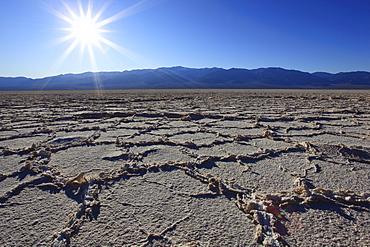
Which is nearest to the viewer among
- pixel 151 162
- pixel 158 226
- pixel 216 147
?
pixel 158 226

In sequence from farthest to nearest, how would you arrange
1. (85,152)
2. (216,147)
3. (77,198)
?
(216,147), (85,152), (77,198)

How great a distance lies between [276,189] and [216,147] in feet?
2.84

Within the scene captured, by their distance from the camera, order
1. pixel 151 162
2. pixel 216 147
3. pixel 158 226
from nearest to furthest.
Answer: pixel 158 226 < pixel 151 162 < pixel 216 147

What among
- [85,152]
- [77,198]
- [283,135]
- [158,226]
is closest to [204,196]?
[158,226]

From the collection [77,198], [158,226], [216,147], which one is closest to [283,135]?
[216,147]

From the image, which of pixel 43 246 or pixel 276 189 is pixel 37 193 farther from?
pixel 276 189

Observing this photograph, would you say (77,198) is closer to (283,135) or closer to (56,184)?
(56,184)

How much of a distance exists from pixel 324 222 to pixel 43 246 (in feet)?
4.02

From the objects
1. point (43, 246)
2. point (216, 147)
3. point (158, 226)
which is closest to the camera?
point (43, 246)

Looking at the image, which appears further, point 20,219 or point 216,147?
point 216,147

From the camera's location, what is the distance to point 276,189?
1214mm

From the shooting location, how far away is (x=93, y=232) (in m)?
0.88

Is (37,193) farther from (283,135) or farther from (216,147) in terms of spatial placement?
(283,135)

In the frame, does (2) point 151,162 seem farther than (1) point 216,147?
No
